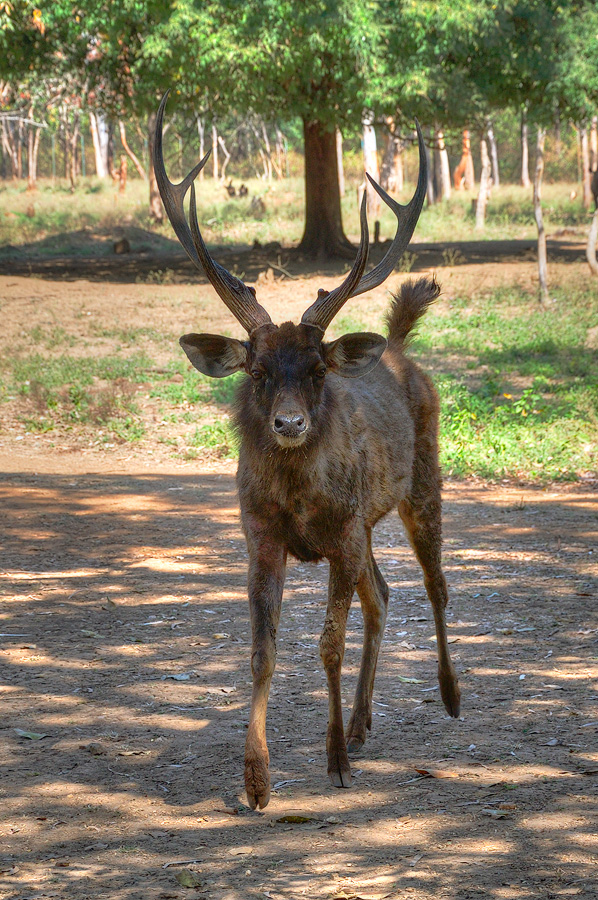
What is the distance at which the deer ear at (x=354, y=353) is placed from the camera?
4668 mm

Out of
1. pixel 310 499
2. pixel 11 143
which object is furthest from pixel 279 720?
pixel 11 143

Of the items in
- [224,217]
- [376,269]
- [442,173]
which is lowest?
[376,269]

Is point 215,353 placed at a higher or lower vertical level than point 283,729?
higher

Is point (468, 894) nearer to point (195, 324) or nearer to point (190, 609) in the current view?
point (190, 609)

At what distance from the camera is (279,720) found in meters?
5.03

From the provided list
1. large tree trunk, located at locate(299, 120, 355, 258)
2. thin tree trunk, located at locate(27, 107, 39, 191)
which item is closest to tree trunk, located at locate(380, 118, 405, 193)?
thin tree trunk, located at locate(27, 107, 39, 191)

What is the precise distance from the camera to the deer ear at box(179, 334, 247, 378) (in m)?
4.67

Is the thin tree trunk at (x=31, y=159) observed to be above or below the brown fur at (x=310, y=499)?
above

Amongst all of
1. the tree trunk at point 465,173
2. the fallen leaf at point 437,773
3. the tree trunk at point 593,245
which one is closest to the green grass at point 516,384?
the tree trunk at point 593,245

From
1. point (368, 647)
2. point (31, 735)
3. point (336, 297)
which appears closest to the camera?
point (31, 735)

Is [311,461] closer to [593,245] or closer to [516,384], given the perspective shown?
[516,384]

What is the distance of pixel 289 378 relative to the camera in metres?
4.34

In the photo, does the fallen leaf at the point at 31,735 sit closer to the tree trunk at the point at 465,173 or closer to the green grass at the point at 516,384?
the green grass at the point at 516,384

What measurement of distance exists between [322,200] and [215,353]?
18.6 metres
